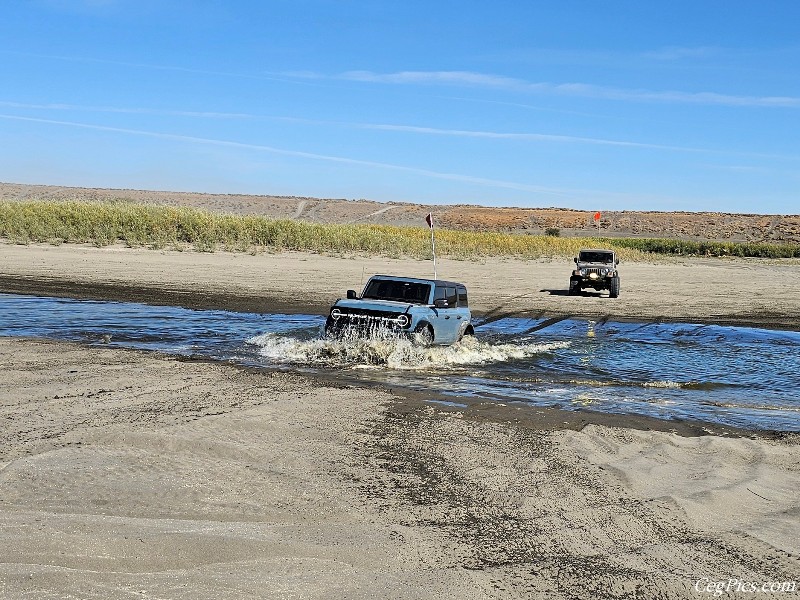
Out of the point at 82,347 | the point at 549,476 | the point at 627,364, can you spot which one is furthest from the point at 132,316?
the point at 549,476

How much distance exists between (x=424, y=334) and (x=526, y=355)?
2.29 metres

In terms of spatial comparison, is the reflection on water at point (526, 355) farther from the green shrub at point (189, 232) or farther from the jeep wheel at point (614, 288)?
the green shrub at point (189, 232)

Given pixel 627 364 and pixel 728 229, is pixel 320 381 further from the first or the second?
pixel 728 229

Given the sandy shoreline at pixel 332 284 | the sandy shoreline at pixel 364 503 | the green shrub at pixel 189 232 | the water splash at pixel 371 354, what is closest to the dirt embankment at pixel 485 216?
the green shrub at pixel 189 232

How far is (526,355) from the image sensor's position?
1627 centimetres

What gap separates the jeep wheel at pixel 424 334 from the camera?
14.7 m

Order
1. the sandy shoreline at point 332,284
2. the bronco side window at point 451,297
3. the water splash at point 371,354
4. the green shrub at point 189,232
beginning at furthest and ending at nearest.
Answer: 1. the green shrub at point 189,232
2. the sandy shoreline at point 332,284
3. the bronco side window at point 451,297
4. the water splash at point 371,354

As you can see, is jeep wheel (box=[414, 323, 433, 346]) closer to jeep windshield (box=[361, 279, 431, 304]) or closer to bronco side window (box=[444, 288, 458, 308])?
jeep windshield (box=[361, 279, 431, 304])

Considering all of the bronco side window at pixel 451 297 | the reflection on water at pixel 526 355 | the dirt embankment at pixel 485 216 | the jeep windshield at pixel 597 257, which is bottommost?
the reflection on water at pixel 526 355

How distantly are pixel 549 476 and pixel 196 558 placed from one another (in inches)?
131

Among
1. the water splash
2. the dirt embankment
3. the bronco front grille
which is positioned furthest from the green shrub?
the dirt embankment

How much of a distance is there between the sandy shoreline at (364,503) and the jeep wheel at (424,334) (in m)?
4.38

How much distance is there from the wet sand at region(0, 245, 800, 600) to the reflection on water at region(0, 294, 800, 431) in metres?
1.41

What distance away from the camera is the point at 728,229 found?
120 meters
